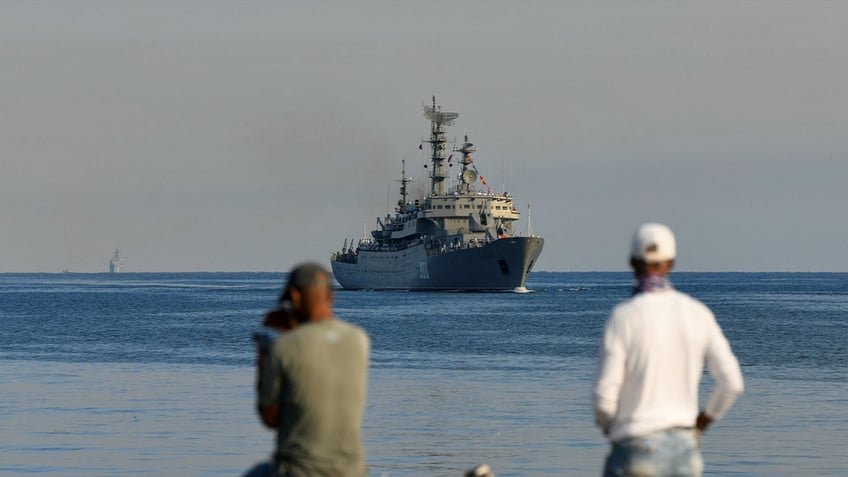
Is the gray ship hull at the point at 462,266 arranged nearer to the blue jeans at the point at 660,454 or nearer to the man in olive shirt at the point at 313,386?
the blue jeans at the point at 660,454

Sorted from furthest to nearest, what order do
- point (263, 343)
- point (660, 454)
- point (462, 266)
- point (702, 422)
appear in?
point (462, 266), point (702, 422), point (660, 454), point (263, 343)

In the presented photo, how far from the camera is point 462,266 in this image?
11481 cm

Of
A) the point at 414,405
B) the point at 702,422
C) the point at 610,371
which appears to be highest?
the point at 610,371

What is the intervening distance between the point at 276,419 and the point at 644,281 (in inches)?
73.0

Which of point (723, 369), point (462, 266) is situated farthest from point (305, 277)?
point (462, 266)

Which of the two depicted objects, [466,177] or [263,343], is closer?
[263,343]

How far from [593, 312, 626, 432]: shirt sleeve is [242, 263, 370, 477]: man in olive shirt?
1102 mm

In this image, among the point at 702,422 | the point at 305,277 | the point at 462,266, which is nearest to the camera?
the point at 305,277

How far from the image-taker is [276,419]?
19.9 feet

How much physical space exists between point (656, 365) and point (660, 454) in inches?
16.4

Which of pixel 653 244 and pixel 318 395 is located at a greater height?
pixel 653 244

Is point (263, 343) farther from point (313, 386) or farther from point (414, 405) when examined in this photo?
point (414, 405)

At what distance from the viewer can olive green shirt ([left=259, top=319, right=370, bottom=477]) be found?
593cm

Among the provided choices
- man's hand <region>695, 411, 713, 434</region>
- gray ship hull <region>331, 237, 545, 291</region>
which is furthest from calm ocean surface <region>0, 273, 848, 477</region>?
gray ship hull <region>331, 237, 545, 291</region>
